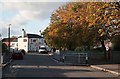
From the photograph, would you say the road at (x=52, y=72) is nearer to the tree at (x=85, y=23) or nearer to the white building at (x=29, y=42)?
the tree at (x=85, y=23)

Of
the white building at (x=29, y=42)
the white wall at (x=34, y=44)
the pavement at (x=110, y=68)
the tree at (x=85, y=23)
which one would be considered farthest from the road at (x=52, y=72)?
the white wall at (x=34, y=44)

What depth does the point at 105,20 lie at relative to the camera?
25109 mm

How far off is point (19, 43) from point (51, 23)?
11082 cm

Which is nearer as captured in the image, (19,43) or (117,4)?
(117,4)

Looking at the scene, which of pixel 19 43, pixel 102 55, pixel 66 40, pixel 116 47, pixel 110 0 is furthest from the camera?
pixel 19 43

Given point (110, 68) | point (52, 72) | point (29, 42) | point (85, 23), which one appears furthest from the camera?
point (29, 42)

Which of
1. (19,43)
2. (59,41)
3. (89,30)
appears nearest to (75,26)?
(89,30)

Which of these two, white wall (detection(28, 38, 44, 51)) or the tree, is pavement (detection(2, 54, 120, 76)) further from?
white wall (detection(28, 38, 44, 51))

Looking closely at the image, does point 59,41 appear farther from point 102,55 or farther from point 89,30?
point 89,30

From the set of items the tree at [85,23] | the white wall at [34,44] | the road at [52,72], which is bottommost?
the road at [52,72]

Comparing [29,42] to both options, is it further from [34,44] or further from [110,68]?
[110,68]

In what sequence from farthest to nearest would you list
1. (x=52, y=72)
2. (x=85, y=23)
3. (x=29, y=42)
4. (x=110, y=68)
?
1. (x=29, y=42)
2. (x=85, y=23)
3. (x=110, y=68)
4. (x=52, y=72)

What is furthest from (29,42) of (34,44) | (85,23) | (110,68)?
(110,68)

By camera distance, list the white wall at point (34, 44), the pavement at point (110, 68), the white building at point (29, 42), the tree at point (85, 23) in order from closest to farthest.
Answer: the tree at point (85, 23), the pavement at point (110, 68), the white building at point (29, 42), the white wall at point (34, 44)
